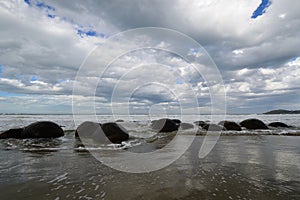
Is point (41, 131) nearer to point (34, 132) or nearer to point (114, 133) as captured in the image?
point (34, 132)

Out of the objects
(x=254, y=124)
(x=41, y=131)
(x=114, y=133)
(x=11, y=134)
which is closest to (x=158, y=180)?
(x=114, y=133)

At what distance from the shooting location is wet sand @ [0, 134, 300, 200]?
12.3 ft

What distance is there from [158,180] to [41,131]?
10813 mm

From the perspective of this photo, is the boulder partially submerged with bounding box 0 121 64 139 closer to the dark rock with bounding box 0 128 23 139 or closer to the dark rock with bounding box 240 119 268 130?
the dark rock with bounding box 0 128 23 139

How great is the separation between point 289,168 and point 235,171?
1658 millimetres

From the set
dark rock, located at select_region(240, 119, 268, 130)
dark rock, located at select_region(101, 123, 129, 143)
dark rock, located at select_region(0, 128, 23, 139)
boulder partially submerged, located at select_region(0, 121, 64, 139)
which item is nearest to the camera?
dark rock, located at select_region(101, 123, 129, 143)

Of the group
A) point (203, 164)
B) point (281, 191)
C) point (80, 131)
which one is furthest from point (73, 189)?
point (80, 131)

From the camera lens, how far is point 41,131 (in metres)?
12.5

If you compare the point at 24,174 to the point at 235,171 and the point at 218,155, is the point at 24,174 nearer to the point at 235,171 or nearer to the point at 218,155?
the point at 235,171

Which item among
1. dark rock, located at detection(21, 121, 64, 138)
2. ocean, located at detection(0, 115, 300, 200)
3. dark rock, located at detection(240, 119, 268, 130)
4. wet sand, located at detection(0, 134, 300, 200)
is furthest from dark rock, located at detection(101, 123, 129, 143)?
dark rock, located at detection(240, 119, 268, 130)

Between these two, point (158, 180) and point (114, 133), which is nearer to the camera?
point (158, 180)

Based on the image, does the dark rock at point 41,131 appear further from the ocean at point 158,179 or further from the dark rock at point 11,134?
the ocean at point 158,179

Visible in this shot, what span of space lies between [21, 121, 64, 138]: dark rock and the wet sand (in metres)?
6.07

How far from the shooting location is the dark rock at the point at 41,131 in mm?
12297
